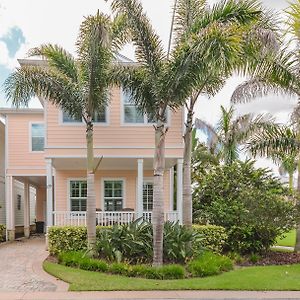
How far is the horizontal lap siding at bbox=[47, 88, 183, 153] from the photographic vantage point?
17062mm

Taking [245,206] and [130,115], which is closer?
[245,206]

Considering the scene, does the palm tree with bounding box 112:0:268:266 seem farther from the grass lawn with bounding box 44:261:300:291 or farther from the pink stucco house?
the pink stucco house

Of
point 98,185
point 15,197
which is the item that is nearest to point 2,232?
point 15,197

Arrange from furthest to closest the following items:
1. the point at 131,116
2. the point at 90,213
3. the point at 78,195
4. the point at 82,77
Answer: the point at 78,195, the point at 131,116, the point at 82,77, the point at 90,213

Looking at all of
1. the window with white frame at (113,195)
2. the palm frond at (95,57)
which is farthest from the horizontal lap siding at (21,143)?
Answer: the palm frond at (95,57)

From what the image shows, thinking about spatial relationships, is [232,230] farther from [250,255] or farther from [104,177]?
[104,177]

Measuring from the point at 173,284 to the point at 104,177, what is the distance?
9.33 meters

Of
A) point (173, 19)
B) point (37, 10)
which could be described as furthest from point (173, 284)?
point (173, 19)

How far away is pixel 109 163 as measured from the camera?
18.5 metres

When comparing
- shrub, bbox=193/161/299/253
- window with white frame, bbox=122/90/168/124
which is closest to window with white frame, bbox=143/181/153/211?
shrub, bbox=193/161/299/253

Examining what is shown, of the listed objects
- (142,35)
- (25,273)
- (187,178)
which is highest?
(142,35)

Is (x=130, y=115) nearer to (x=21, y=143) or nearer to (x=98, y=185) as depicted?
(x=98, y=185)

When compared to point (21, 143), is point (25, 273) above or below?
below

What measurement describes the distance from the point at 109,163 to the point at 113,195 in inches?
71.4
